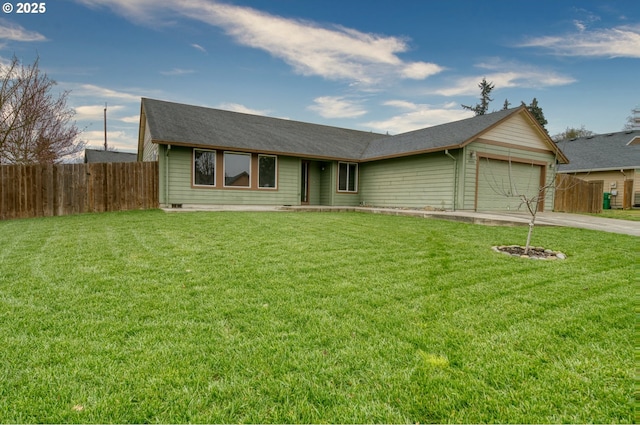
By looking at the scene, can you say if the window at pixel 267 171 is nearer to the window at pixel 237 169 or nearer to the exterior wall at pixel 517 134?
the window at pixel 237 169

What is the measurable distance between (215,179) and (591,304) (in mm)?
12018

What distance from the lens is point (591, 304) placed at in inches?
121

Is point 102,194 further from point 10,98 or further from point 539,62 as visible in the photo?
point 539,62

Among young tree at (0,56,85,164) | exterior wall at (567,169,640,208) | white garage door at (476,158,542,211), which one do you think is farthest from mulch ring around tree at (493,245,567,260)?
young tree at (0,56,85,164)

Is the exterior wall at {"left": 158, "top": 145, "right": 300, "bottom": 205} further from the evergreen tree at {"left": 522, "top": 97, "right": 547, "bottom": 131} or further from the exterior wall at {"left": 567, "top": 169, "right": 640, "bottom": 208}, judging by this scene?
the evergreen tree at {"left": 522, "top": 97, "right": 547, "bottom": 131}

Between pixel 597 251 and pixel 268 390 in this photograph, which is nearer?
pixel 268 390

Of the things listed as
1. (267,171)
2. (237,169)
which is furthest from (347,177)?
(237,169)

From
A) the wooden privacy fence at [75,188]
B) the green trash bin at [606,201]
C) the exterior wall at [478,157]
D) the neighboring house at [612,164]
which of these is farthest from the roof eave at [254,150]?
the green trash bin at [606,201]

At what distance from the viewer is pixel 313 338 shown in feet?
8.04

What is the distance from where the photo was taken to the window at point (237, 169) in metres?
13.3

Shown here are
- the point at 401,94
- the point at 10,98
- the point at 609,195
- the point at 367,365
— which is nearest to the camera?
the point at 367,365

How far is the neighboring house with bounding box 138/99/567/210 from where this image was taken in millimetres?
12172

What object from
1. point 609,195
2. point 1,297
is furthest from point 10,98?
point 609,195

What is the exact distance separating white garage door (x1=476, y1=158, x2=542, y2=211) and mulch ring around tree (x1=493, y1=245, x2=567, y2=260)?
277 inches
